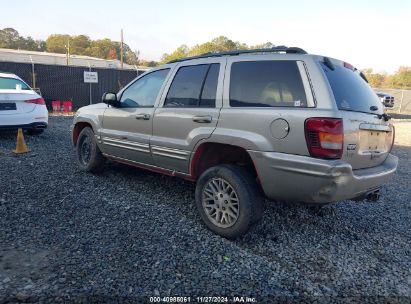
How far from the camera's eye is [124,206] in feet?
13.2

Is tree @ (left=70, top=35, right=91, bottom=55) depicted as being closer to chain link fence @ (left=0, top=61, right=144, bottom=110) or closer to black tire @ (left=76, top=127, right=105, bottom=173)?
chain link fence @ (left=0, top=61, right=144, bottom=110)

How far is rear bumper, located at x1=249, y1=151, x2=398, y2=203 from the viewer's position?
8.86 feet

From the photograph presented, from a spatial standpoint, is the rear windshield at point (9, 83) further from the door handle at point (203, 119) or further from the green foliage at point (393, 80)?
the green foliage at point (393, 80)

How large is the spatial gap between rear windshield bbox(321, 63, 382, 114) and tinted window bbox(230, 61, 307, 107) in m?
0.30

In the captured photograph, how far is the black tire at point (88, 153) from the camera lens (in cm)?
513

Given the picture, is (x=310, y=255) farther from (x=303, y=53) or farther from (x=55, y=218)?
(x=55, y=218)

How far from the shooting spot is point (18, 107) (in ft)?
23.9

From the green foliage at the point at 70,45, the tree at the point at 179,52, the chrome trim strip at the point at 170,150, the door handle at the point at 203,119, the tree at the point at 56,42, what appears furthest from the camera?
the tree at the point at 56,42

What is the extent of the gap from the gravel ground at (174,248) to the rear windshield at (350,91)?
1.42 meters

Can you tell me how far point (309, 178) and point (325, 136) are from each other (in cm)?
38

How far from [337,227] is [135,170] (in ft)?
10.9

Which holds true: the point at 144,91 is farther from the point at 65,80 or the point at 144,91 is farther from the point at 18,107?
the point at 65,80

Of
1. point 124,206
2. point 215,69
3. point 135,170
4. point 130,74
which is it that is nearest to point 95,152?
point 135,170

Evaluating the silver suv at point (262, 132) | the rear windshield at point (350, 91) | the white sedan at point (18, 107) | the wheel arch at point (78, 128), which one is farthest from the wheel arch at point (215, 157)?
the white sedan at point (18, 107)
